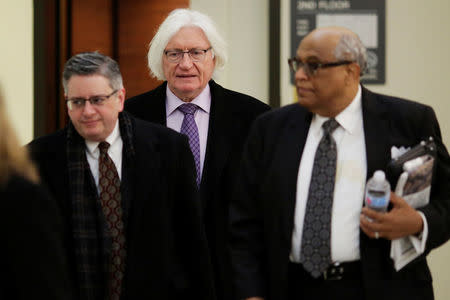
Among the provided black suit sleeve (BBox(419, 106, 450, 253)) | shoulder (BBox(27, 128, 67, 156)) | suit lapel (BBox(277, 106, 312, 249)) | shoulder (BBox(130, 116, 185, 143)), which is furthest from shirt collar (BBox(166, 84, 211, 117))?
black suit sleeve (BBox(419, 106, 450, 253))

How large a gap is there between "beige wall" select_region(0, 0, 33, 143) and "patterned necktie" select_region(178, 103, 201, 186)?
91cm

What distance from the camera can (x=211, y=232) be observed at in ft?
13.1

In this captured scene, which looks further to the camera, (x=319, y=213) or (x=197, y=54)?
(x=197, y=54)

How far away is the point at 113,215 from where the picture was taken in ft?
10.6

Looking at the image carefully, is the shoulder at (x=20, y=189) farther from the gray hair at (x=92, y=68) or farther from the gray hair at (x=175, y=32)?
the gray hair at (x=175, y=32)

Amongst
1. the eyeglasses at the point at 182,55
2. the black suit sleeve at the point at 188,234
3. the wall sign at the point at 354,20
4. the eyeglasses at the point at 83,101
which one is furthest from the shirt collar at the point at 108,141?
the wall sign at the point at 354,20

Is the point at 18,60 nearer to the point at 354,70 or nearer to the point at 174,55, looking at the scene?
the point at 174,55

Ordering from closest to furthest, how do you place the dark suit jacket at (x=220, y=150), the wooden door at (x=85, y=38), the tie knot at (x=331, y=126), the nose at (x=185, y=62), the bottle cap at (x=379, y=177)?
the bottle cap at (x=379, y=177)
the tie knot at (x=331, y=126)
the dark suit jacket at (x=220, y=150)
the nose at (x=185, y=62)
the wooden door at (x=85, y=38)

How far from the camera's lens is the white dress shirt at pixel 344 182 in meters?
2.88

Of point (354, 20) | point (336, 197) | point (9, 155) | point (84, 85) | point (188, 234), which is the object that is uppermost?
point (354, 20)

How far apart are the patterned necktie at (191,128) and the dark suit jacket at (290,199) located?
36.9 inches

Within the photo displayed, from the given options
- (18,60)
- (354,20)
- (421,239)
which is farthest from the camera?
(354,20)

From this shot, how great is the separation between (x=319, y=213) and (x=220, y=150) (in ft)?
4.09

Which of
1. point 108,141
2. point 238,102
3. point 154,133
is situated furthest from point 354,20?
point 108,141
